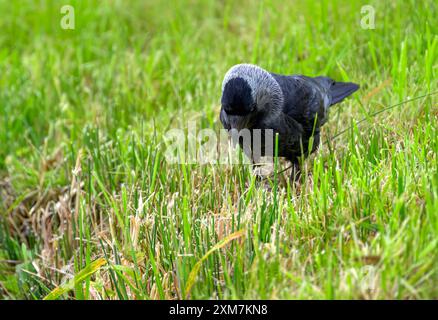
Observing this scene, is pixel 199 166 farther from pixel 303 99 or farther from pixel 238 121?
pixel 303 99

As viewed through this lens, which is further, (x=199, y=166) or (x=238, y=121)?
(x=199, y=166)

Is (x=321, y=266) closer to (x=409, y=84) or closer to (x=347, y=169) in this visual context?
(x=347, y=169)

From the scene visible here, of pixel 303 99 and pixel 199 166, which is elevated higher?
pixel 303 99

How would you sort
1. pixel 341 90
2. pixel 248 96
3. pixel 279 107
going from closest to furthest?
pixel 248 96 → pixel 279 107 → pixel 341 90

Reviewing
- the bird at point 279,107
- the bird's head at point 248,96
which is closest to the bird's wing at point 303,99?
the bird at point 279,107

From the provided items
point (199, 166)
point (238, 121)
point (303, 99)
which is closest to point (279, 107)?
point (303, 99)

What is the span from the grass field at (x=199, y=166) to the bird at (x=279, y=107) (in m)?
0.16

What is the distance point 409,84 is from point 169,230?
1912 millimetres

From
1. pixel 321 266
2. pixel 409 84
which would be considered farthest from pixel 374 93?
pixel 321 266

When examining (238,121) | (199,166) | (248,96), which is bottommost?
(199,166)

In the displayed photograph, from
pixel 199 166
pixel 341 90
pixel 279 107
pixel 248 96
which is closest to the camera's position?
pixel 248 96

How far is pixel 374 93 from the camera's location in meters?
4.61

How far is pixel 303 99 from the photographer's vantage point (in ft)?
14.1

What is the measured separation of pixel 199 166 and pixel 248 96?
0.69 metres
